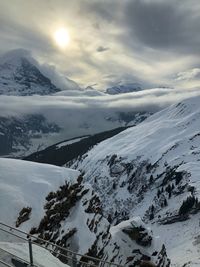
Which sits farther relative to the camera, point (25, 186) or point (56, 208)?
point (56, 208)

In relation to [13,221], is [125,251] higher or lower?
lower

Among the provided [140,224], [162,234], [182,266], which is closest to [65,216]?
[140,224]

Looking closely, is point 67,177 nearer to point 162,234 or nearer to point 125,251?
point 125,251

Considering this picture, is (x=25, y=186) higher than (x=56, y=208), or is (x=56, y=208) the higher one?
(x=25, y=186)

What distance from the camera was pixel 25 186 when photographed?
47406mm

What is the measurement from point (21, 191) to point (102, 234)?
23228 mm

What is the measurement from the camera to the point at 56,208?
52125mm

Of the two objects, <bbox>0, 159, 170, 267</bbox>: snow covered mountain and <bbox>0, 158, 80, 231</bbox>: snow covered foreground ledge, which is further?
<bbox>0, 159, 170, 267</bbox>: snow covered mountain

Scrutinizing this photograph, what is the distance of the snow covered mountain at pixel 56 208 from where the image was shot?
148 ft

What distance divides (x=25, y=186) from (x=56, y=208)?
6.23 metres

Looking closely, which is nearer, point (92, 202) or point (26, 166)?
point (26, 166)

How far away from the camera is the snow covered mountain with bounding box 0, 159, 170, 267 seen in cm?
4512

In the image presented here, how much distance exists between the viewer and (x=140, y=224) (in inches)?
3359

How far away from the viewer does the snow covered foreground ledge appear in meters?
43.9
